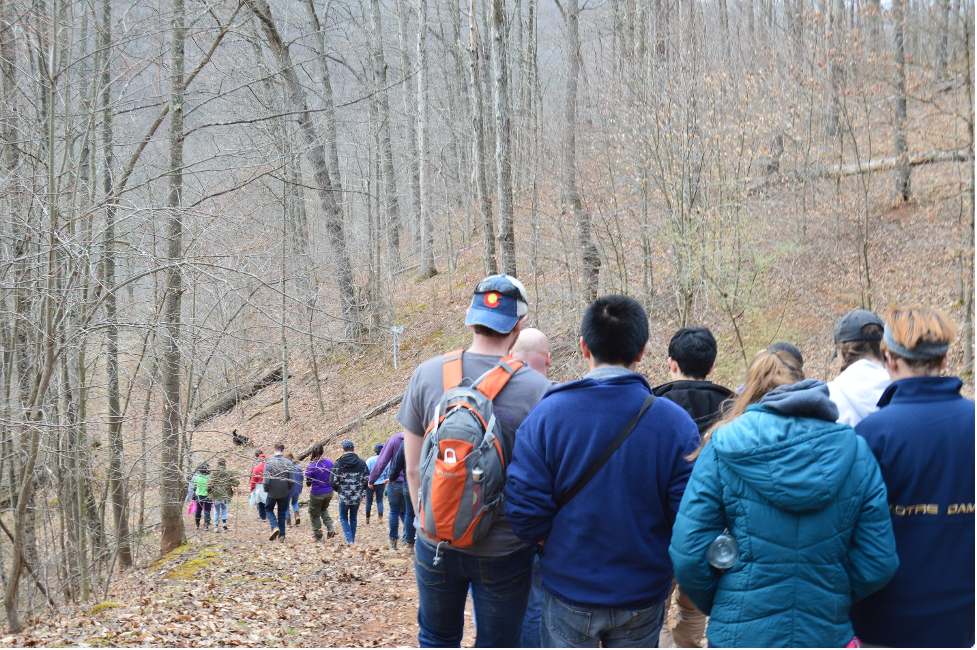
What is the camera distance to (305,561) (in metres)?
8.75

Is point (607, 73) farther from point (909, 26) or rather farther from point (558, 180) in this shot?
point (909, 26)

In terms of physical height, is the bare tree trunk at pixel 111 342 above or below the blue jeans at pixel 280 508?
above

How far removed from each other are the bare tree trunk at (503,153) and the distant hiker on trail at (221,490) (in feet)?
21.9

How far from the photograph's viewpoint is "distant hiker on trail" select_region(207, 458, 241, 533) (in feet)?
28.8

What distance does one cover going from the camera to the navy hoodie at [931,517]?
244 cm

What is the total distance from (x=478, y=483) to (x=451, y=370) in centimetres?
57

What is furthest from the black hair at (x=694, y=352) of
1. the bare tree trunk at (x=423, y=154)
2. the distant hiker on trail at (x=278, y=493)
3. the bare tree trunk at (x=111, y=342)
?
the bare tree trunk at (x=423, y=154)

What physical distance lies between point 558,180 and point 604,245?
2387 millimetres

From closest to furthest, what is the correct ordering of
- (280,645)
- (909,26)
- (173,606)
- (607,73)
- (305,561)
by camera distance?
(280,645), (173,606), (305,561), (909,26), (607,73)

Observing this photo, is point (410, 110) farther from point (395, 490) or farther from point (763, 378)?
point (763, 378)

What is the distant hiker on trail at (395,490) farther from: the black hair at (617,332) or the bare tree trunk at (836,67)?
the bare tree trunk at (836,67)

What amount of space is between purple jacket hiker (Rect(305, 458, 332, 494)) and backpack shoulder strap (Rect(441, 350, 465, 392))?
7924 mm

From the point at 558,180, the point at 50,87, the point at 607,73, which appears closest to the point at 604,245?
the point at 558,180

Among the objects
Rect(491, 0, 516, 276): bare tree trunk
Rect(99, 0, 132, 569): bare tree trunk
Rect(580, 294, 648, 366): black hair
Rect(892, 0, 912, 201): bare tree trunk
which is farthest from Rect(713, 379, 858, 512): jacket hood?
Rect(491, 0, 516, 276): bare tree trunk
